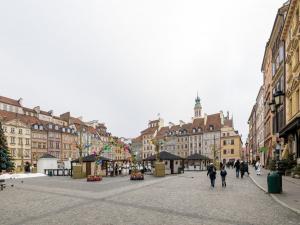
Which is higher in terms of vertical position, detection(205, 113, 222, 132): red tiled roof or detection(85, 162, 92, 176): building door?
detection(205, 113, 222, 132): red tiled roof

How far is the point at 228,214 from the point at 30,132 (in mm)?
69812

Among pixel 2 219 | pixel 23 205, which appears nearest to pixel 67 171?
pixel 23 205

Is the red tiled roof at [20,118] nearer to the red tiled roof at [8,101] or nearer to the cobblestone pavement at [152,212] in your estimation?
the red tiled roof at [8,101]

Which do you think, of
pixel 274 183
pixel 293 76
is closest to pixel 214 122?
pixel 293 76

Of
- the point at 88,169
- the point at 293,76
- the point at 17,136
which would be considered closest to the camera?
the point at 293,76

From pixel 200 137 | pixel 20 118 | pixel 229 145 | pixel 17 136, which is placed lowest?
pixel 229 145

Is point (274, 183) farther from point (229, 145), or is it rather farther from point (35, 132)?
point (229, 145)

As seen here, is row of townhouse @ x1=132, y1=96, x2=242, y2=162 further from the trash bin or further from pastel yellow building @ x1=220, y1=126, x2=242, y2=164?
the trash bin

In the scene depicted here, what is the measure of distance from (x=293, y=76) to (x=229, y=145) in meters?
67.0

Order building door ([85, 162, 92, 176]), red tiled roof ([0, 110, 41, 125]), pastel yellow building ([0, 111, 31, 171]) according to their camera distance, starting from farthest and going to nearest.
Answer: red tiled roof ([0, 110, 41, 125]) → pastel yellow building ([0, 111, 31, 171]) → building door ([85, 162, 92, 176])

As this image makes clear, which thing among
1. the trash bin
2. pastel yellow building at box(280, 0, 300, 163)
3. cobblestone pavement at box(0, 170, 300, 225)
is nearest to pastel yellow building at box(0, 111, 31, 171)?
pastel yellow building at box(280, 0, 300, 163)

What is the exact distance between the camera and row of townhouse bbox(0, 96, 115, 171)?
225 feet

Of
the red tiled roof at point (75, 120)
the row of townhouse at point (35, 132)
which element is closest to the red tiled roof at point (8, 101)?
the row of townhouse at point (35, 132)

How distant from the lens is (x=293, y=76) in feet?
86.3
